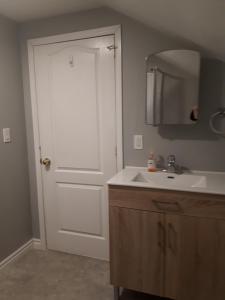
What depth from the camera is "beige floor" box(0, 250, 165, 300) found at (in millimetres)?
1946

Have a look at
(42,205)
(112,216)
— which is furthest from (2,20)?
(112,216)

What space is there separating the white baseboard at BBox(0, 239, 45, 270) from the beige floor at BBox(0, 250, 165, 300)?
0.04 metres

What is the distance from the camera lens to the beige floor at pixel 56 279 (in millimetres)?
1946

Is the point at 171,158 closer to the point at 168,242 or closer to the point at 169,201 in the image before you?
the point at 169,201

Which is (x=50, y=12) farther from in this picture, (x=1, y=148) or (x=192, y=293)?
(x=192, y=293)

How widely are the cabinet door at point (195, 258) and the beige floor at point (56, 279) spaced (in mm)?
410

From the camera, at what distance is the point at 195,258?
62.7 inches

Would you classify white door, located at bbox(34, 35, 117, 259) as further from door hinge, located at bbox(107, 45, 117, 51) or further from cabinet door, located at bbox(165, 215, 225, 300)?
cabinet door, located at bbox(165, 215, 225, 300)

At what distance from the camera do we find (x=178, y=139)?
2008 mm

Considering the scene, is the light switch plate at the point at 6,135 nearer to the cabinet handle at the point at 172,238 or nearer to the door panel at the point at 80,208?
the door panel at the point at 80,208

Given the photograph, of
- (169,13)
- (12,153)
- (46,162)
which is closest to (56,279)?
(46,162)

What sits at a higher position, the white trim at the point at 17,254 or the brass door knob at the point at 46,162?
the brass door knob at the point at 46,162

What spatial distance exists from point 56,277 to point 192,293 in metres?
1.15

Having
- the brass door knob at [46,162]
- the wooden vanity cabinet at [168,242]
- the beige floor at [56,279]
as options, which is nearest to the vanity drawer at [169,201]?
the wooden vanity cabinet at [168,242]
